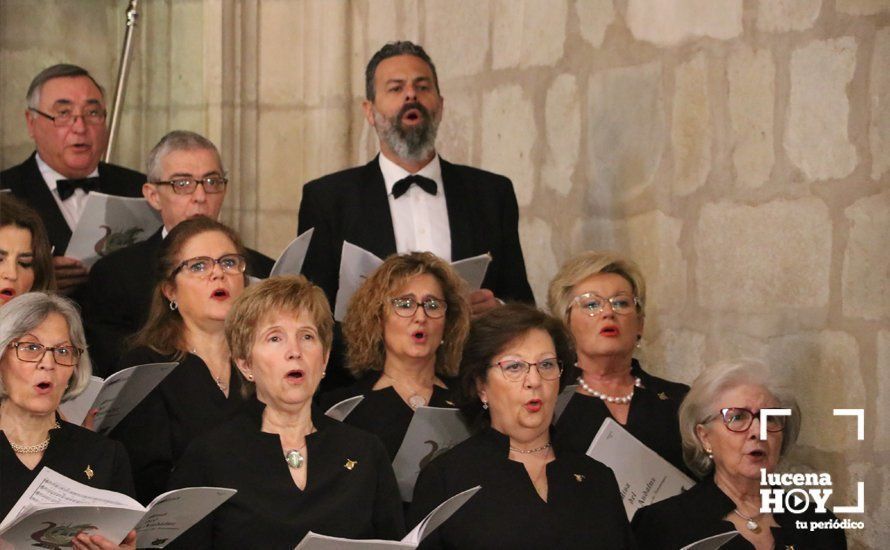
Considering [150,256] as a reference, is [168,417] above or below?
below

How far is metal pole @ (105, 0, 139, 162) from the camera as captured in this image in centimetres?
647

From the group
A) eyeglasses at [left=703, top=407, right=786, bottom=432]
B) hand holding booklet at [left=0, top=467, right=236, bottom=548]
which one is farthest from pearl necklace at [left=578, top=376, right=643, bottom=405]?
hand holding booklet at [left=0, top=467, right=236, bottom=548]

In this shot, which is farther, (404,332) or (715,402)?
(404,332)

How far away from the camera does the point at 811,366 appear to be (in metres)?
4.89

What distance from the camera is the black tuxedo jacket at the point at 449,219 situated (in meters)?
5.08

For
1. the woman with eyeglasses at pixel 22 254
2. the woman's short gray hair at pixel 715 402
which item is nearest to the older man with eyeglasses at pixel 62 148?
the woman with eyeglasses at pixel 22 254

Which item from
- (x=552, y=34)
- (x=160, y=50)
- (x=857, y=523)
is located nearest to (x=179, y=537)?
(x=857, y=523)

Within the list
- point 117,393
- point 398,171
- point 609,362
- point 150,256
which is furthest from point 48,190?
point 609,362

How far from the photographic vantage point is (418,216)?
5.24m

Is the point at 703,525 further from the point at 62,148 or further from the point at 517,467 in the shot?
the point at 62,148

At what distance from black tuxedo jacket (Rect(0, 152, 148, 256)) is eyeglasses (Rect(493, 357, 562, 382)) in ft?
6.58

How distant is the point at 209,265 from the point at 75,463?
85cm

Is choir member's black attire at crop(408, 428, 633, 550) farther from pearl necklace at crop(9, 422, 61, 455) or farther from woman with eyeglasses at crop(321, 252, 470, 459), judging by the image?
pearl necklace at crop(9, 422, 61, 455)

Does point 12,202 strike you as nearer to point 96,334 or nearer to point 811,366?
point 96,334
